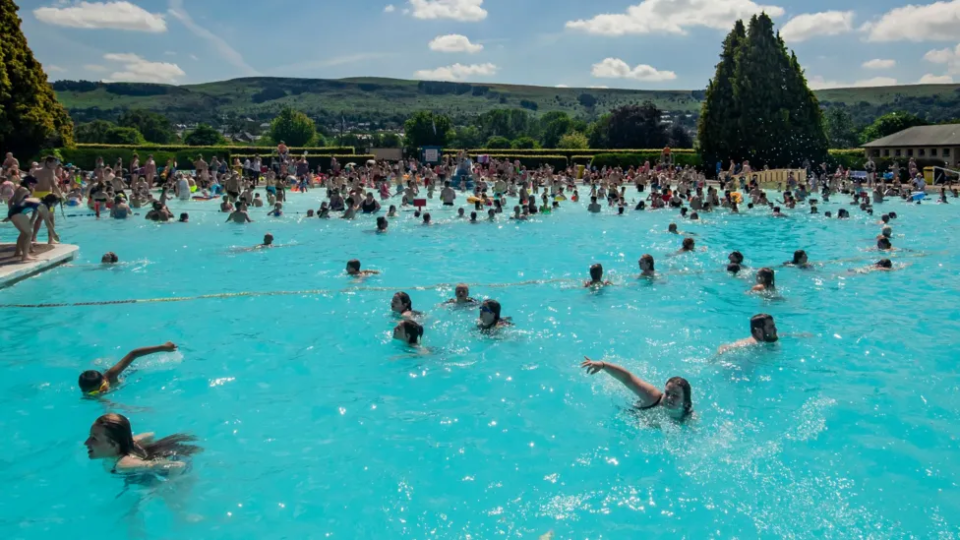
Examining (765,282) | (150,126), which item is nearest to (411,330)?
(765,282)

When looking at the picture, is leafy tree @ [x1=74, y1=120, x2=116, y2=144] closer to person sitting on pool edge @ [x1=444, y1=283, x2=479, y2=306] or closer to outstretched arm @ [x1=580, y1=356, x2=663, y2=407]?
person sitting on pool edge @ [x1=444, y1=283, x2=479, y2=306]

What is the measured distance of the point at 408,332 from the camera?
835 cm

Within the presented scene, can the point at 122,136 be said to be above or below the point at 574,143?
above

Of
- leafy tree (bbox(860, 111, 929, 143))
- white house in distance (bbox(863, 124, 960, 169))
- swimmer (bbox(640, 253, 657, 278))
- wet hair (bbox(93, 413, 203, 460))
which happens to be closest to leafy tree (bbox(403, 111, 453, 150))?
white house in distance (bbox(863, 124, 960, 169))

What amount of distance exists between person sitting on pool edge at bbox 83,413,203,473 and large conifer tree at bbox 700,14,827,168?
3777 cm

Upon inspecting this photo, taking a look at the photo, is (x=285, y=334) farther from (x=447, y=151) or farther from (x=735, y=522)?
(x=447, y=151)

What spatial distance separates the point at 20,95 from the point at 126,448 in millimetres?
32900

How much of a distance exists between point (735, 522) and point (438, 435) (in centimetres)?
247

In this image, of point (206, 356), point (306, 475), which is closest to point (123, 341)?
point (206, 356)

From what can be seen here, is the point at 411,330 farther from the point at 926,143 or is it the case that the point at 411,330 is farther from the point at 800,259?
the point at 926,143

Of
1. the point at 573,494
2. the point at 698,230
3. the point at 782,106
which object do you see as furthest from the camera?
the point at 782,106

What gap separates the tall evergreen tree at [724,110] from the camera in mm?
39125

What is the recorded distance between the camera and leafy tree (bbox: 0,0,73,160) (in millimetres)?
31188

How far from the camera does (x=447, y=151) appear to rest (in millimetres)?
52500
